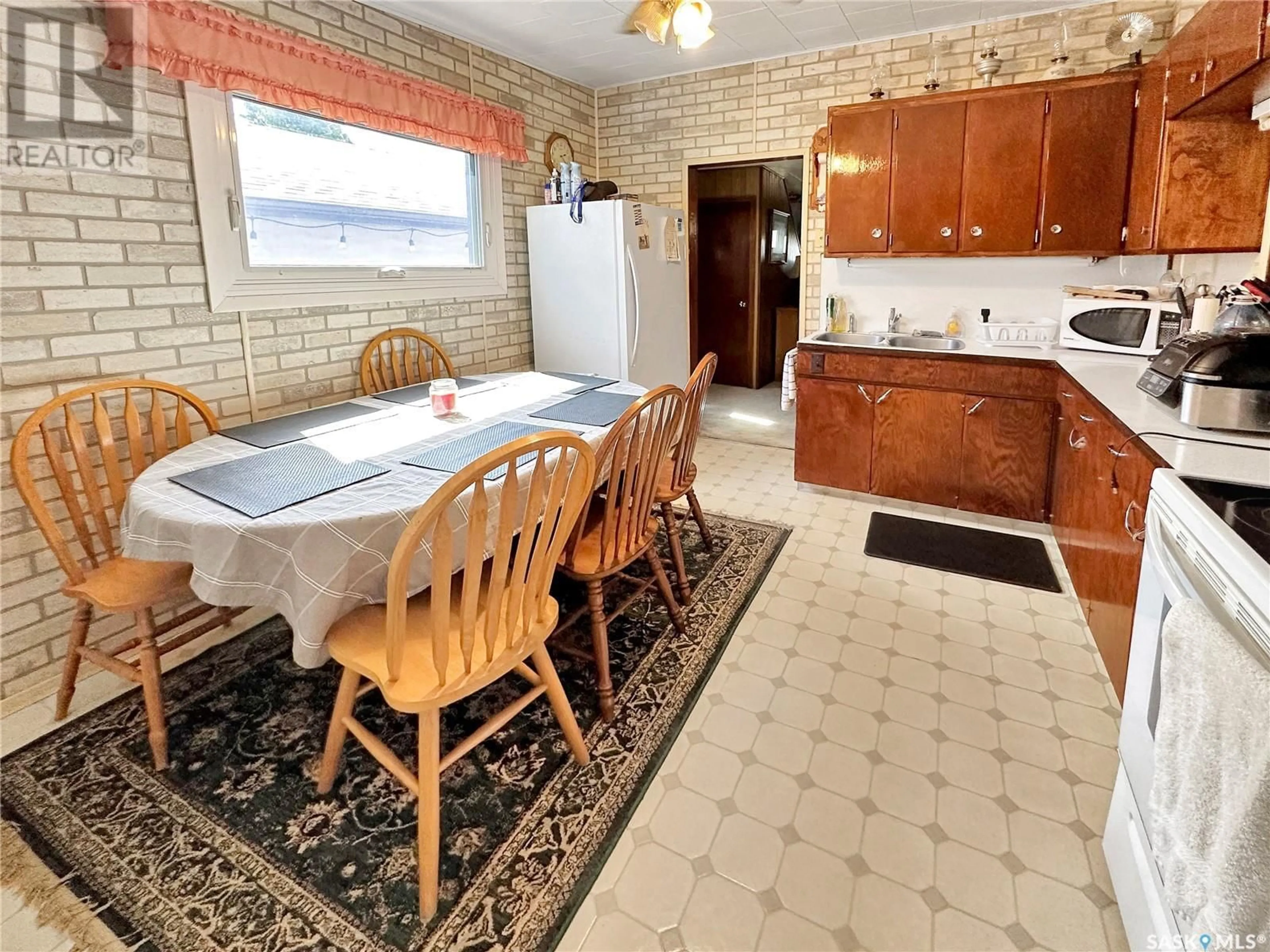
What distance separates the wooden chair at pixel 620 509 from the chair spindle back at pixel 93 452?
4.48ft

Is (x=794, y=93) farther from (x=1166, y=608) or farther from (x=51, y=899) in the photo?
(x=51, y=899)

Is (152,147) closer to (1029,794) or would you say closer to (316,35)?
(316,35)

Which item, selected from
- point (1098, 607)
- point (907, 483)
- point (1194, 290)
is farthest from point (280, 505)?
point (1194, 290)

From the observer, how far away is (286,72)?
2590mm

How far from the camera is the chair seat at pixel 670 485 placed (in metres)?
2.39

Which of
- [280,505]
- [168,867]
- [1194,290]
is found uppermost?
[1194,290]

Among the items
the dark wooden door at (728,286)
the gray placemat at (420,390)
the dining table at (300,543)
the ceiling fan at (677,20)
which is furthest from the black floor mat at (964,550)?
the dark wooden door at (728,286)

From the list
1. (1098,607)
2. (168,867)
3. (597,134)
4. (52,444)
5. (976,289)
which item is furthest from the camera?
(597,134)

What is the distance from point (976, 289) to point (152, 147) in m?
3.81

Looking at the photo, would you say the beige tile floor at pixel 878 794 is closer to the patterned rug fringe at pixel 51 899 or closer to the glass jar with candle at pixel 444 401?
the patterned rug fringe at pixel 51 899

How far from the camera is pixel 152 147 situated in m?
2.24

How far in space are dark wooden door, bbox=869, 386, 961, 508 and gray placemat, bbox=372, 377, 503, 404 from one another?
1946 millimetres

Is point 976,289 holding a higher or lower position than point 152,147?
lower

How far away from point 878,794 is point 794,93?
3.95m
